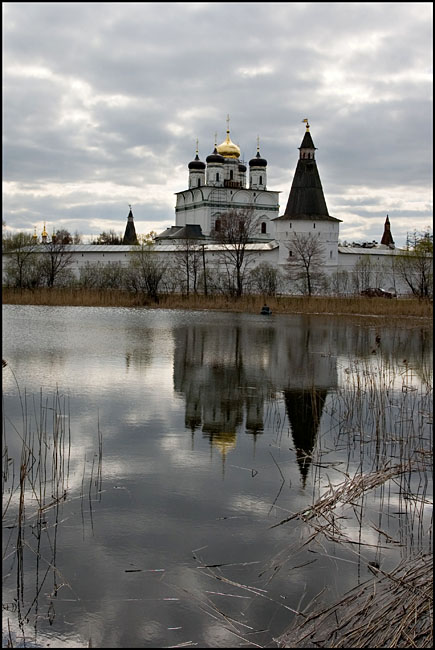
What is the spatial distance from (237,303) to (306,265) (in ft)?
37.7

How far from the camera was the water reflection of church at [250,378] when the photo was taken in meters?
6.71

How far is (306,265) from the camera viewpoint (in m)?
37.2

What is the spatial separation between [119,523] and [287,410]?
142 inches

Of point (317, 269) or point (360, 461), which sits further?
point (317, 269)

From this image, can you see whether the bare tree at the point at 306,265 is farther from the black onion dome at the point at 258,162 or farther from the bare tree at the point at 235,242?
the black onion dome at the point at 258,162

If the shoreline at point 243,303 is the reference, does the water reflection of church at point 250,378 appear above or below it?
below

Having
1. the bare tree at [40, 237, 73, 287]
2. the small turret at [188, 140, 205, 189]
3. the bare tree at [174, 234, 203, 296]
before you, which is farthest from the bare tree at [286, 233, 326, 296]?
the small turret at [188, 140, 205, 189]

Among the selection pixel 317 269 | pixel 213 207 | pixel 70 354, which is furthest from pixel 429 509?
pixel 213 207

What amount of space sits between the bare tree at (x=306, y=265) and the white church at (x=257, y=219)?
610 millimetres

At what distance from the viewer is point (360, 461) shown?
223 inches

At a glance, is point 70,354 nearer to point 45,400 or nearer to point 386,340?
point 45,400

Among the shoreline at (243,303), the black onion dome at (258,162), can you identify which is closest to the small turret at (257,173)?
the black onion dome at (258,162)

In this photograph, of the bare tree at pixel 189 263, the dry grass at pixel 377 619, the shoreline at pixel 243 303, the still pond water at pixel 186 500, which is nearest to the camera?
the dry grass at pixel 377 619

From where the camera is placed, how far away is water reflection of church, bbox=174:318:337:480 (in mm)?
6711
